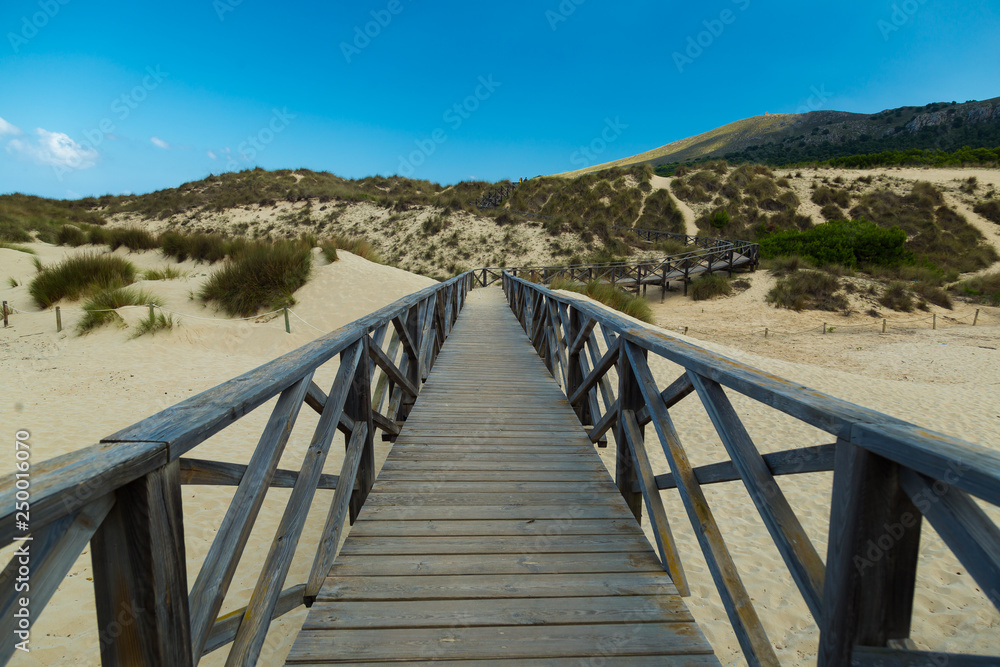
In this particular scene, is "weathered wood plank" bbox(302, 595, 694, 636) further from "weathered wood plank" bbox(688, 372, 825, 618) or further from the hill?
the hill

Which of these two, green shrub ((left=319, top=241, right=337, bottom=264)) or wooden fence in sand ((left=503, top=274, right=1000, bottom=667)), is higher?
green shrub ((left=319, top=241, right=337, bottom=264))

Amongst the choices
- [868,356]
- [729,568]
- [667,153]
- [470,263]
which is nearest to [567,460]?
[729,568]

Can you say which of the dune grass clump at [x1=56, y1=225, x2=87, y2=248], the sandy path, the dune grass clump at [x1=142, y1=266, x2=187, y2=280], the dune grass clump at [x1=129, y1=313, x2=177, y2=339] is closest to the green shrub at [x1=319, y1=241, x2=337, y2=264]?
the dune grass clump at [x1=142, y1=266, x2=187, y2=280]

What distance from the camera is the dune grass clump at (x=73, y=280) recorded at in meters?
12.0

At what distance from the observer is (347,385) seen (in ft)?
8.34

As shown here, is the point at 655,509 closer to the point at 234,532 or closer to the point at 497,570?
the point at 497,570

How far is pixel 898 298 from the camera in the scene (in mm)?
17234

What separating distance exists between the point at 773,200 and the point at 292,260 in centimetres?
3129

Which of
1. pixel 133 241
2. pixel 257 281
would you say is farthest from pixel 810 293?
pixel 133 241

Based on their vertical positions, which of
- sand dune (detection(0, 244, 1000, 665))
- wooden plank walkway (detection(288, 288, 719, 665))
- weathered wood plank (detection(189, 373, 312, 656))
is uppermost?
weathered wood plank (detection(189, 373, 312, 656))

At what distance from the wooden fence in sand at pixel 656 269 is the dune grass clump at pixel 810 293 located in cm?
340

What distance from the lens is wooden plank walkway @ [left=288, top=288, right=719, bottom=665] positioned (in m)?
1.71

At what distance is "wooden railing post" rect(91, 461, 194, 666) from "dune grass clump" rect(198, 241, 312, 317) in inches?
465

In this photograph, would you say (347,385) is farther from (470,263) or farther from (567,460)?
(470,263)
